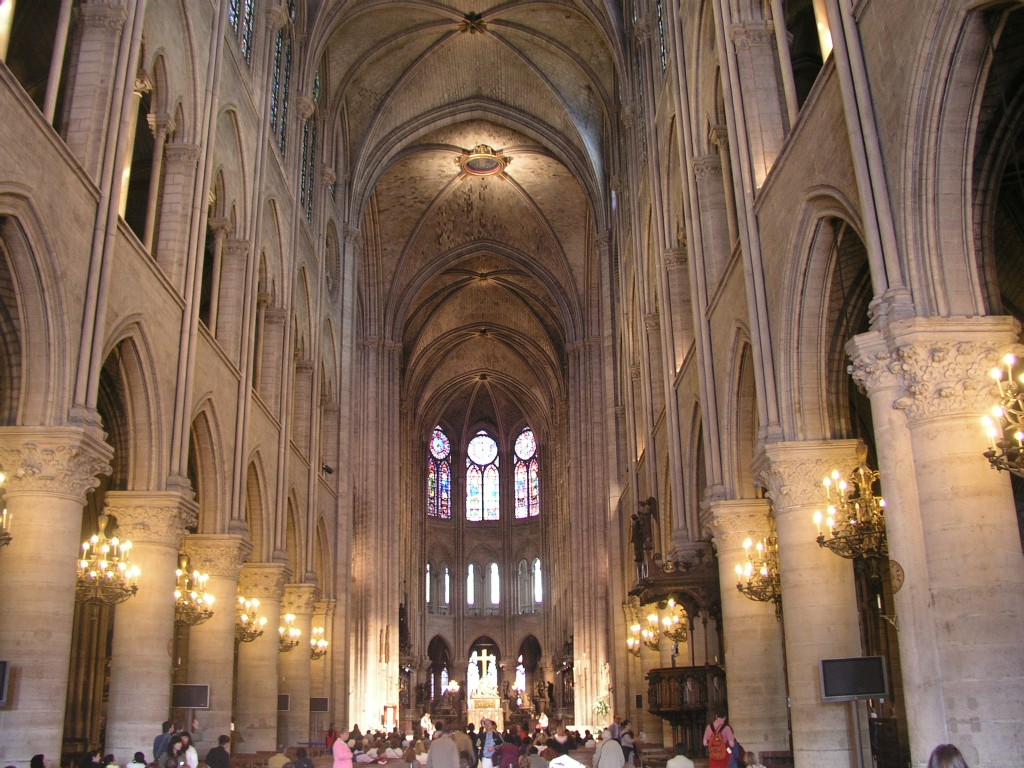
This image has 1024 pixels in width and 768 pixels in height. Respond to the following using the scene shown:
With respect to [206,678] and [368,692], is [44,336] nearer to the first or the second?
[206,678]

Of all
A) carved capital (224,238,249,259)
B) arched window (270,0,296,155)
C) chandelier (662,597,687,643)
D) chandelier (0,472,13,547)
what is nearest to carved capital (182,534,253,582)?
carved capital (224,238,249,259)

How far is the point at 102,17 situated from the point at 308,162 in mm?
15080

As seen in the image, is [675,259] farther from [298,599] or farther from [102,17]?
[298,599]

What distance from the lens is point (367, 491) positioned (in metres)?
40.6

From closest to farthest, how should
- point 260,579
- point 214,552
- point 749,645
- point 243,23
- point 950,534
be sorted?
point 950,534 < point 749,645 < point 214,552 < point 243,23 < point 260,579

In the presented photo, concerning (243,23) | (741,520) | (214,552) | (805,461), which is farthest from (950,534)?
(243,23)

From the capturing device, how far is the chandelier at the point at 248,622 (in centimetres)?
2075

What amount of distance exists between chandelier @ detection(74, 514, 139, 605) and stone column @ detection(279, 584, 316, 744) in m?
10.9

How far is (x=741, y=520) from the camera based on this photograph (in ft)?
53.0

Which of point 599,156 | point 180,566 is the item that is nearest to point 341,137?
point 599,156

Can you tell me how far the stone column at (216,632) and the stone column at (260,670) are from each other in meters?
2.84

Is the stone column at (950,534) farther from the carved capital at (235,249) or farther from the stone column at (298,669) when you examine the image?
the stone column at (298,669)

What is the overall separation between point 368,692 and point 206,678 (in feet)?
66.2

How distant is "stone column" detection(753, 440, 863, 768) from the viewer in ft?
39.7
